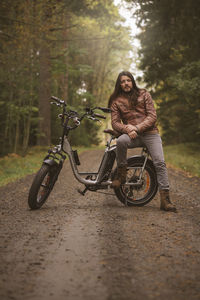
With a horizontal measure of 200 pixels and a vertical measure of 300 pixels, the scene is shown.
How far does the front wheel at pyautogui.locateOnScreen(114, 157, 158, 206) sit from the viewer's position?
4.73 metres

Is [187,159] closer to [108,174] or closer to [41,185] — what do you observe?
[108,174]

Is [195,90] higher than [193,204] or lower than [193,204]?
higher

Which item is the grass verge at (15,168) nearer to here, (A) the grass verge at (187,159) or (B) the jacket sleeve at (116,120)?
(B) the jacket sleeve at (116,120)

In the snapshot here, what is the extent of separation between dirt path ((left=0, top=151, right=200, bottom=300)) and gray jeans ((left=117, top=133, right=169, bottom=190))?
18.4 inches

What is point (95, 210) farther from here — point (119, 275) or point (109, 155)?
point (119, 275)

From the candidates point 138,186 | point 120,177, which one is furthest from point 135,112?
point 138,186

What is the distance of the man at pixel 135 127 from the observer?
447cm

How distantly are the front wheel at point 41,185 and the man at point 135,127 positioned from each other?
91 centimetres

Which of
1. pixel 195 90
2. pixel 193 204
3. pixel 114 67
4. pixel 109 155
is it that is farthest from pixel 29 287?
pixel 114 67

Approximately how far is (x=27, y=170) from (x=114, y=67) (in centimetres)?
2122

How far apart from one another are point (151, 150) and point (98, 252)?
7.07 feet

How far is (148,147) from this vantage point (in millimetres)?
4613

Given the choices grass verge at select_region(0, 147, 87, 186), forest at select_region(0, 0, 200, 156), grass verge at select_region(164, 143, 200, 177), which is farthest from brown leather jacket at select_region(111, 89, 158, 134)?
grass verge at select_region(164, 143, 200, 177)

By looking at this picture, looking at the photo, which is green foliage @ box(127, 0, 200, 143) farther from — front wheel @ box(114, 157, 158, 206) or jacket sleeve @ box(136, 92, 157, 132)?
front wheel @ box(114, 157, 158, 206)
